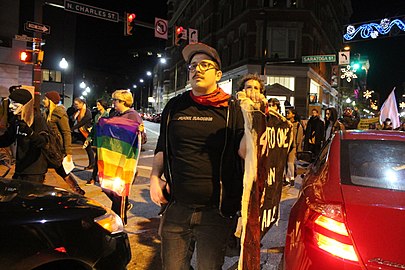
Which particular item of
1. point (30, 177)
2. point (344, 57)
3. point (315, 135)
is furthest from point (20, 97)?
point (344, 57)

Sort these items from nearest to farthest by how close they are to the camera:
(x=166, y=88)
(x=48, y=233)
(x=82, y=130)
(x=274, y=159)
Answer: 1. (x=48, y=233)
2. (x=274, y=159)
3. (x=82, y=130)
4. (x=166, y=88)

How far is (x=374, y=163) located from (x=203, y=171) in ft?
5.61

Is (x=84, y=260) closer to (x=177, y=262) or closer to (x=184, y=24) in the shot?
(x=177, y=262)

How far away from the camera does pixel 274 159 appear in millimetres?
2670

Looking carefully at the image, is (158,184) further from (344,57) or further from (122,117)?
(344,57)

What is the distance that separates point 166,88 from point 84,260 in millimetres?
72660

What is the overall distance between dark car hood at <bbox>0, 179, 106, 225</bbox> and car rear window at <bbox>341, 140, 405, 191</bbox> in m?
1.99

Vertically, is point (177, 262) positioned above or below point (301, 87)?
below

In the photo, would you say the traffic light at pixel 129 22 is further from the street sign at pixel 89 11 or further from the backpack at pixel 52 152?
the backpack at pixel 52 152

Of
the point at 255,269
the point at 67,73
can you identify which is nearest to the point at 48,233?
the point at 255,269

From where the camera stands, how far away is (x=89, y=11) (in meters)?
15.4

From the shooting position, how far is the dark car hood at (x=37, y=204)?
98.9 inches

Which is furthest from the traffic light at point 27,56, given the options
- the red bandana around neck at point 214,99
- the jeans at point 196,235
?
the jeans at point 196,235

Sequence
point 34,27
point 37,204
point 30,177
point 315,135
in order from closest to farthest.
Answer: point 37,204, point 30,177, point 315,135, point 34,27
